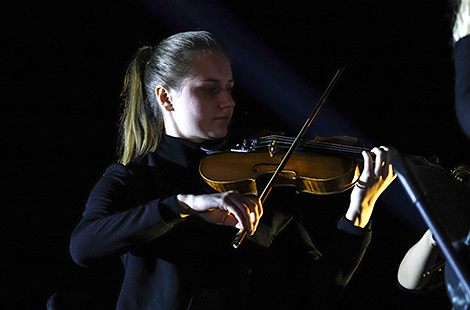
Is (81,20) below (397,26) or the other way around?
below

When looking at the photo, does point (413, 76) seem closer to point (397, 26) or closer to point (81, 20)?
point (397, 26)

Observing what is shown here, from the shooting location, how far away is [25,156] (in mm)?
1952

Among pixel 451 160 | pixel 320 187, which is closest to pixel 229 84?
pixel 320 187

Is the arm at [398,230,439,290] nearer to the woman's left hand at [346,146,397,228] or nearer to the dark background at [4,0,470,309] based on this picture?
the woman's left hand at [346,146,397,228]

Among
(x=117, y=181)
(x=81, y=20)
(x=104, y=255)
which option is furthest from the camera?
(x=81, y=20)

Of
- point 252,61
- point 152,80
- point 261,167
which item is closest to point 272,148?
point 261,167

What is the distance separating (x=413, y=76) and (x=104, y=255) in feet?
4.61

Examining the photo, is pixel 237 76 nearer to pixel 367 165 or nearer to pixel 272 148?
pixel 272 148

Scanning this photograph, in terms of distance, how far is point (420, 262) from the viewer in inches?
50.6

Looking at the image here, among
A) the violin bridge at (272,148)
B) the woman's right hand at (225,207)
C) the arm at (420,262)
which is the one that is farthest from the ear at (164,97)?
the arm at (420,262)

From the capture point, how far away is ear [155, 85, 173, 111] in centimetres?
154

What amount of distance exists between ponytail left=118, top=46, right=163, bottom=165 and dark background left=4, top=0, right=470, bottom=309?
45cm

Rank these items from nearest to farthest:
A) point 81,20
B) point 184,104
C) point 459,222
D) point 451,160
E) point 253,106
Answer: point 459,222
point 184,104
point 451,160
point 81,20
point 253,106

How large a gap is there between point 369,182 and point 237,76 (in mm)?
957
